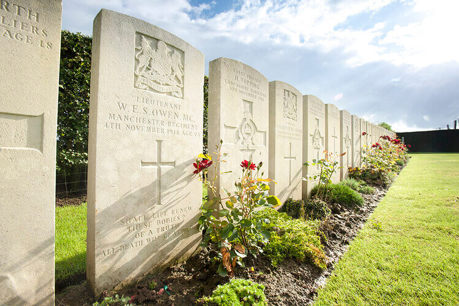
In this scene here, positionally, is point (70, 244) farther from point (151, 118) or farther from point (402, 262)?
point (402, 262)

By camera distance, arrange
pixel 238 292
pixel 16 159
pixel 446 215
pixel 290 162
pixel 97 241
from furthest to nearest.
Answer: pixel 290 162, pixel 446 215, pixel 97 241, pixel 238 292, pixel 16 159

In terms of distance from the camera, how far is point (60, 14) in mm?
1683

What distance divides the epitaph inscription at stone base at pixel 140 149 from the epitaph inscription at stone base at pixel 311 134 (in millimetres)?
2860

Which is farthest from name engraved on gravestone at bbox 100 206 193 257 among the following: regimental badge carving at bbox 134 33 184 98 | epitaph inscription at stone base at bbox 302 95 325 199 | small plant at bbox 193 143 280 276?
epitaph inscription at stone base at bbox 302 95 325 199

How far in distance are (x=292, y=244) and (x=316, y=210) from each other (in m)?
1.52

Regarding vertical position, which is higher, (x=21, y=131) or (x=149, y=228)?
(x=21, y=131)

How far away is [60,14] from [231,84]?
6.01 feet

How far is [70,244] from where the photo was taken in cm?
273

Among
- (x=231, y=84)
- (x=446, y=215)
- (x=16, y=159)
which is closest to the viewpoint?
(x=16, y=159)

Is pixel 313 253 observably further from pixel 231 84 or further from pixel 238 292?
pixel 231 84

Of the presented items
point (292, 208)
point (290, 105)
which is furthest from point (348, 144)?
point (292, 208)

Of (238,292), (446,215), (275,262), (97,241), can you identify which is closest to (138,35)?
(97,241)

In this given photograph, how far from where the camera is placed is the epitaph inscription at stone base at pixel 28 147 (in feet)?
4.86

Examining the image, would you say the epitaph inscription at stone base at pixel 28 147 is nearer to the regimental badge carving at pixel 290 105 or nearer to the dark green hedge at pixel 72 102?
the dark green hedge at pixel 72 102
